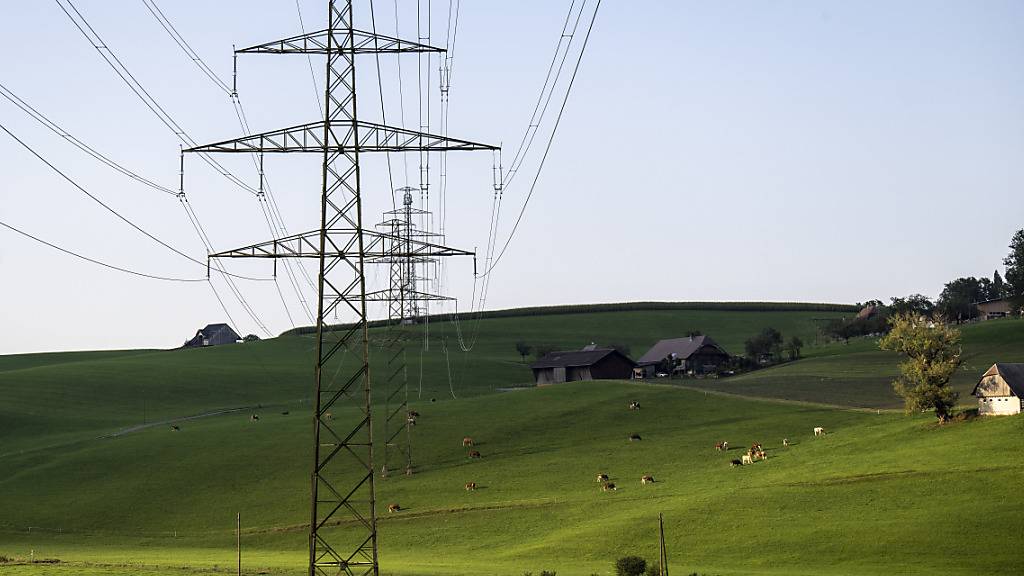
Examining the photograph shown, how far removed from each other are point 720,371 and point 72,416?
84.8 metres

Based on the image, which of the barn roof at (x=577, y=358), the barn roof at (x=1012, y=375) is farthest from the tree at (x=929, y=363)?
the barn roof at (x=577, y=358)

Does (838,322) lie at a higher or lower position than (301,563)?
higher

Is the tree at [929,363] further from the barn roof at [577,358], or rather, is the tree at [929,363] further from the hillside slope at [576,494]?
the barn roof at [577,358]

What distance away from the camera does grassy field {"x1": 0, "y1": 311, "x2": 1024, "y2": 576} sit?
60.0 metres

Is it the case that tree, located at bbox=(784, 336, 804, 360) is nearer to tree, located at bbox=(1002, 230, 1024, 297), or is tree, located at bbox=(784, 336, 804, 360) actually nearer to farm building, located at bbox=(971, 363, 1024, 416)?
tree, located at bbox=(1002, 230, 1024, 297)

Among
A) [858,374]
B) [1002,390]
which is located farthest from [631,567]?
[858,374]

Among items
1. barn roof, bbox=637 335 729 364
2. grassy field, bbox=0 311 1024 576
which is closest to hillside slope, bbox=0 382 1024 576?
grassy field, bbox=0 311 1024 576

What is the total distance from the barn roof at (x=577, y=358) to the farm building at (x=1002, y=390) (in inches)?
2769

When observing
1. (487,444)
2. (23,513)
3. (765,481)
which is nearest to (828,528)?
(765,481)

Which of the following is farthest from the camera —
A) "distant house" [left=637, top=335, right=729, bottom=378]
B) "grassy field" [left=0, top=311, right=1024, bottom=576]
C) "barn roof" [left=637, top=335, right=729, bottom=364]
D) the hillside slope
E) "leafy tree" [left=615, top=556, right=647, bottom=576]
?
"barn roof" [left=637, top=335, right=729, bottom=364]

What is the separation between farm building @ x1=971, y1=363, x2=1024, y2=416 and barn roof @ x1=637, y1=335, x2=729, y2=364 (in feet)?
252

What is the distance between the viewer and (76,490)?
92812 mm

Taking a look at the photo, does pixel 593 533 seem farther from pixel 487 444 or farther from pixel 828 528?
pixel 487 444

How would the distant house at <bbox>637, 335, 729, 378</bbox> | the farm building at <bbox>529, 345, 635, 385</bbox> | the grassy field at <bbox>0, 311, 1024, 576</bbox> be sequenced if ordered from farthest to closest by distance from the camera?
the distant house at <bbox>637, 335, 729, 378</bbox> < the farm building at <bbox>529, 345, 635, 385</bbox> < the grassy field at <bbox>0, 311, 1024, 576</bbox>
